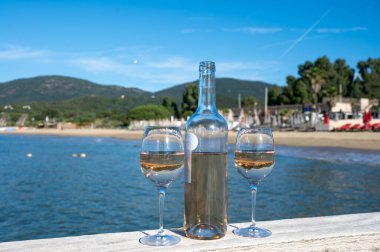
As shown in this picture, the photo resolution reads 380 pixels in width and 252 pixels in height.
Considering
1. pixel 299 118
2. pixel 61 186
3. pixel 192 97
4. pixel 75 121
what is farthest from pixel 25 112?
pixel 61 186

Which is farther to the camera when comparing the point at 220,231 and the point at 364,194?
the point at 364,194

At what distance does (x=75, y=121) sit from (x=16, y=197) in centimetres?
10437

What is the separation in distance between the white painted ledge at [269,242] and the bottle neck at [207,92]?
0.52 m

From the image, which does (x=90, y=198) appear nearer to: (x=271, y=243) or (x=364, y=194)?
(x=364, y=194)

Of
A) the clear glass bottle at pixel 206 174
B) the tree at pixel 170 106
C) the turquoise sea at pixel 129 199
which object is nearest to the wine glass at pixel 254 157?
the clear glass bottle at pixel 206 174

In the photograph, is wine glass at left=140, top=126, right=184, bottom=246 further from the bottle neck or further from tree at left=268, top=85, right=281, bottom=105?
tree at left=268, top=85, right=281, bottom=105

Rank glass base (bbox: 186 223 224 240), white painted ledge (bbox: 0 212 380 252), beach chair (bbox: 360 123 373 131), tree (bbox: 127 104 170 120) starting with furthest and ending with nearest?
1. tree (bbox: 127 104 170 120)
2. beach chair (bbox: 360 123 373 131)
3. glass base (bbox: 186 223 224 240)
4. white painted ledge (bbox: 0 212 380 252)

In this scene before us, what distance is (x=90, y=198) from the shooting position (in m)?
11.4

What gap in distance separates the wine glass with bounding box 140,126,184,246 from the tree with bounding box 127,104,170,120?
10192cm

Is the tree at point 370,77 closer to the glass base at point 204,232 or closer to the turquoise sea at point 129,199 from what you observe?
the turquoise sea at point 129,199

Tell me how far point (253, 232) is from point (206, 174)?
0.32 metres

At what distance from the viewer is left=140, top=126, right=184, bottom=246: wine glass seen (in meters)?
1.62

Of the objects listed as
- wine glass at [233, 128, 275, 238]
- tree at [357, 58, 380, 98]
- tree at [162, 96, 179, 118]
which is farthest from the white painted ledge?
tree at [162, 96, 179, 118]

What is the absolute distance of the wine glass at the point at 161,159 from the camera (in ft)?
5.31
